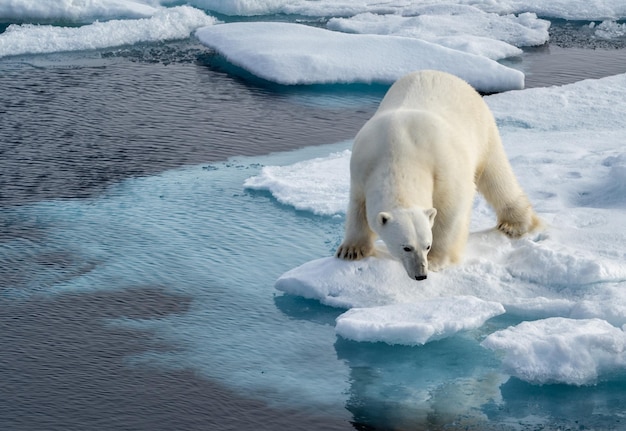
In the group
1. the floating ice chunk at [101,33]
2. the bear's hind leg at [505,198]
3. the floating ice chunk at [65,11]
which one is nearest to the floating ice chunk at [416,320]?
the bear's hind leg at [505,198]

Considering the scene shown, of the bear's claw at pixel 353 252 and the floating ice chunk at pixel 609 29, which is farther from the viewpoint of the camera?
the floating ice chunk at pixel 609 29

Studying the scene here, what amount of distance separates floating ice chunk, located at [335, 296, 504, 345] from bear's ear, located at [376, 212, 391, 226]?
442mm

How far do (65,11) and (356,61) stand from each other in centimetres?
465

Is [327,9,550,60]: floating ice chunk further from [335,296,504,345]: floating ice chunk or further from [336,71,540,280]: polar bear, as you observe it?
[335,296,504,345]: floating ice chunk

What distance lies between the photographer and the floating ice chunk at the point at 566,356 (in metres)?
4.39

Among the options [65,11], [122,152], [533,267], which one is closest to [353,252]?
[533,267]

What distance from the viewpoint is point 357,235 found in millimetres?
5289

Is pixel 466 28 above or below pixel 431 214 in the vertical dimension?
above

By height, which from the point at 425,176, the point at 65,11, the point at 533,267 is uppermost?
the point at 65,11

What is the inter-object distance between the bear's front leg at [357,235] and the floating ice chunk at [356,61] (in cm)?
518

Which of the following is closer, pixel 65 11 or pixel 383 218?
pixel 383 218

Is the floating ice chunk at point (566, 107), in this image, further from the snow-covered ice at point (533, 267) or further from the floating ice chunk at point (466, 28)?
the floating ice chunk at point (466, 28)

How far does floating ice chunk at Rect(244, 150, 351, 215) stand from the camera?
679cm

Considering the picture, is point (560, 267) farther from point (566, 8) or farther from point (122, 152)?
point (566, 8)
